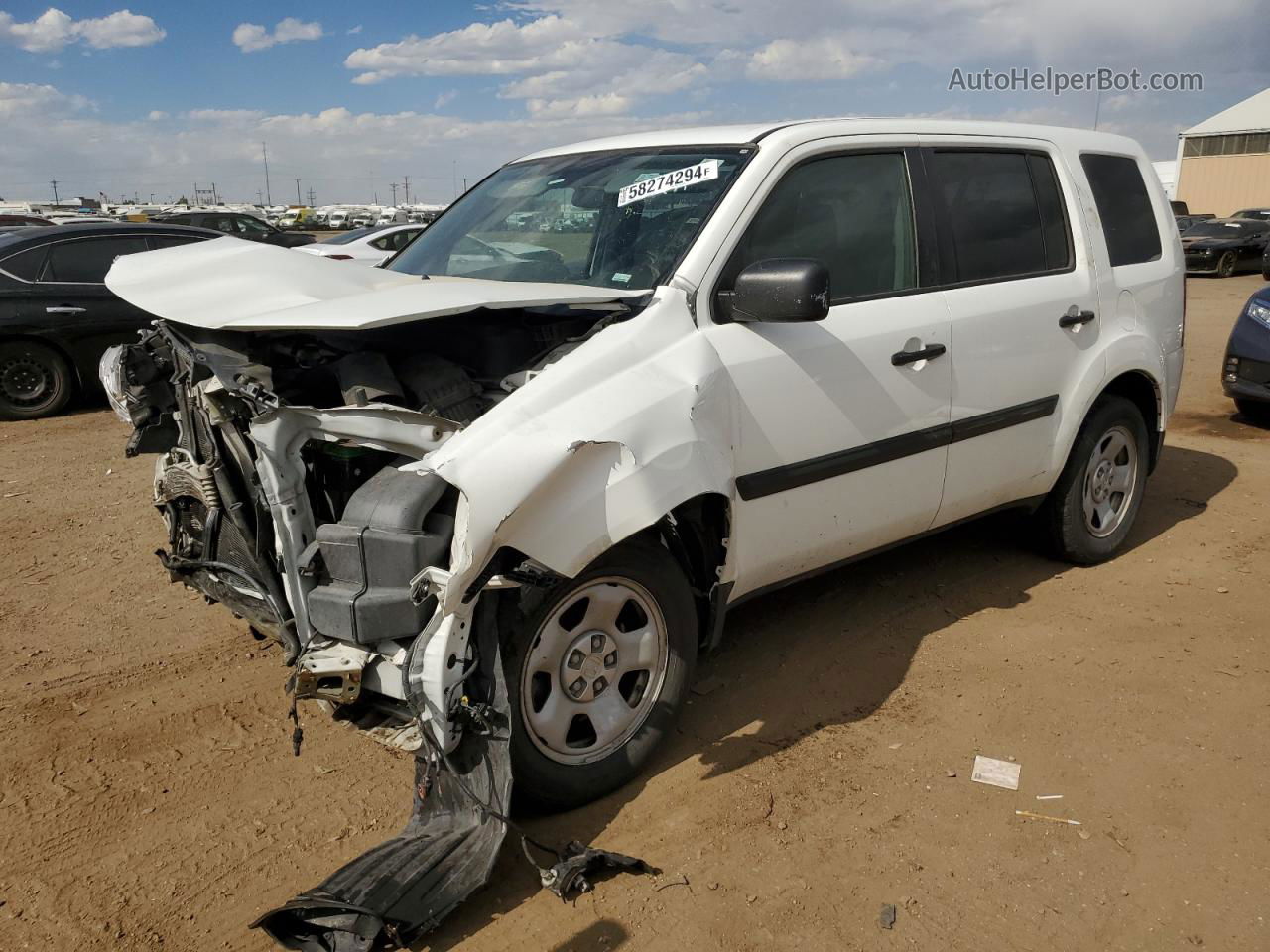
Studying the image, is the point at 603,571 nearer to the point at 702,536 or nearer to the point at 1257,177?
the point at 702,536

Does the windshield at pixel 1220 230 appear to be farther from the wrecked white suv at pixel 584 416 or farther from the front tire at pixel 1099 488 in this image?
the wrecked white suv at pixel 584 416

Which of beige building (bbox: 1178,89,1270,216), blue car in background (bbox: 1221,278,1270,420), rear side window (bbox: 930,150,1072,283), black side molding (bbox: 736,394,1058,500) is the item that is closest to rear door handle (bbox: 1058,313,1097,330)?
rear side window (bbox: 930,150,1072,283)

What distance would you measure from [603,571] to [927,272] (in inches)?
72.3

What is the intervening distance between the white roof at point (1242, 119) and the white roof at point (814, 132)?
1795 inches

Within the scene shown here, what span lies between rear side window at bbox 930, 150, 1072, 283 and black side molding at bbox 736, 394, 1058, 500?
566 millimetres

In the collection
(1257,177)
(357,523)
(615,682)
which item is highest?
(1257,177)

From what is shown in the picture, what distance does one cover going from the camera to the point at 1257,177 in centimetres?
4166

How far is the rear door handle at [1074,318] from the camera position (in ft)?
14.2

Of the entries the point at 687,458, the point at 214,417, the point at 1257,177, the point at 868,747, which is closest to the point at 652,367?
the point at 687,458

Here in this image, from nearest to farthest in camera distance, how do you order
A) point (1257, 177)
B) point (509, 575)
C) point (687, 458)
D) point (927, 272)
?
point (509, 575), point (687, 458), point (927, 272), point (1257, 177)

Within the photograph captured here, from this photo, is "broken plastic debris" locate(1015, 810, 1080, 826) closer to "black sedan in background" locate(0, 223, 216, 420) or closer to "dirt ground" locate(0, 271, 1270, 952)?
"dirt ground" locate(0, 271, 1270, 952)

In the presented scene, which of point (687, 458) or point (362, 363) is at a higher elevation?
point (362, 363)

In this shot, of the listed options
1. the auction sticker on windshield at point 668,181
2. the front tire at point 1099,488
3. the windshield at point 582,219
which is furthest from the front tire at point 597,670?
the front tire at point 1099,488

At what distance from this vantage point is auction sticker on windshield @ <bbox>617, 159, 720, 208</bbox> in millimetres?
3455
